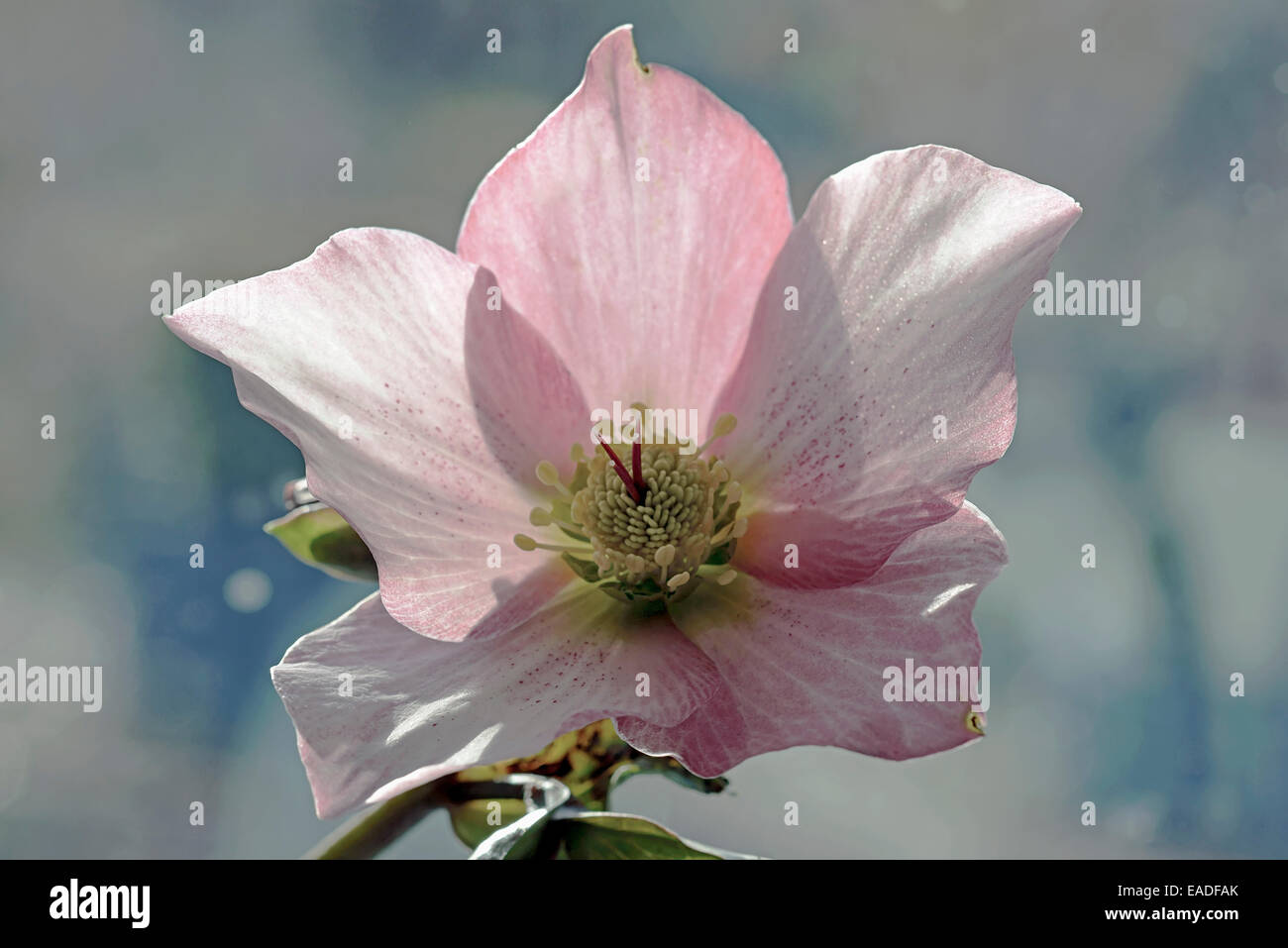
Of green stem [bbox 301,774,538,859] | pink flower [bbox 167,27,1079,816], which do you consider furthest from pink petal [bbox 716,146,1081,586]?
green stem [bbox 301,774,538,859]

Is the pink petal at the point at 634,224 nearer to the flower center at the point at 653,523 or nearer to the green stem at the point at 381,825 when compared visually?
the flower center at the point at 653,523

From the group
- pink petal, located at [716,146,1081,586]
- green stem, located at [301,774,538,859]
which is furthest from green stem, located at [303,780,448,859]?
pink petal, located at [716,146,1081,586]

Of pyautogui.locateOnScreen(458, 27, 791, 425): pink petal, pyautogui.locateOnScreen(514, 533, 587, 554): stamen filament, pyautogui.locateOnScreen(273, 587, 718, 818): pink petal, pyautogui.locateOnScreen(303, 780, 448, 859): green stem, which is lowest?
pyautogui.locateOnScreen(303, 780, 448, 859): green stem

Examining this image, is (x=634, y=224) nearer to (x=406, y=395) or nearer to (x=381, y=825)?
(x=406, y=395)

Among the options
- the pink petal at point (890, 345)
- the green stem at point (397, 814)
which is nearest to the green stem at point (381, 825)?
the green stem at point (397, 814)

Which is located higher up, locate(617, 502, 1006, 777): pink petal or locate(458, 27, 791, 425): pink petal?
locate(458, 27, 791, 425): pink petal

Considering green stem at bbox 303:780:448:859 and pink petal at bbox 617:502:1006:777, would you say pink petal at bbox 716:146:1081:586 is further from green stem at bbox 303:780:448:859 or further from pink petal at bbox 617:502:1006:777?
green stem at bbox 303:780:448:859

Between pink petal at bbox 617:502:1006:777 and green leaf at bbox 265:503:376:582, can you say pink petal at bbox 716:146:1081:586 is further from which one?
green leaf at bbox 265:503:376:582

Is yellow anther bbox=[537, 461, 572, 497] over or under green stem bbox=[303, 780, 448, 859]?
over
